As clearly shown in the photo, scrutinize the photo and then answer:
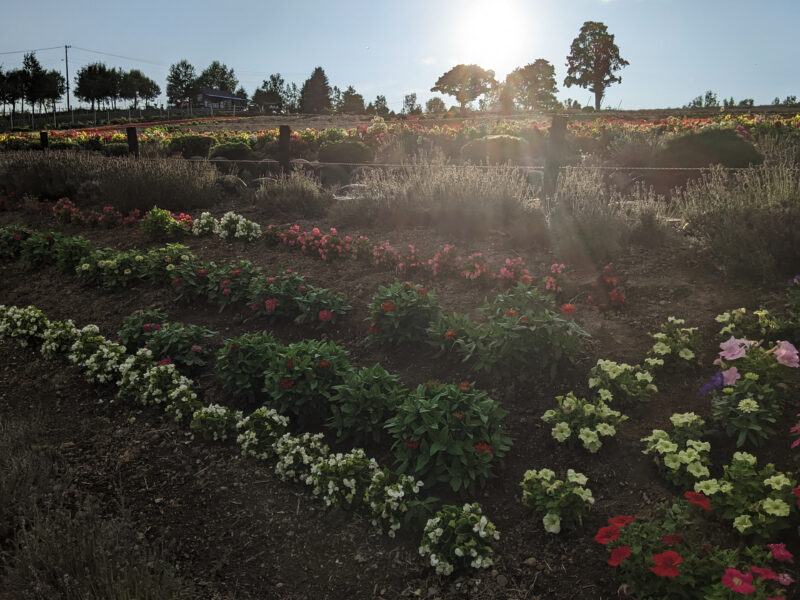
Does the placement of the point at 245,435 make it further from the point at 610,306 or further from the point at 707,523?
the point at 610,306

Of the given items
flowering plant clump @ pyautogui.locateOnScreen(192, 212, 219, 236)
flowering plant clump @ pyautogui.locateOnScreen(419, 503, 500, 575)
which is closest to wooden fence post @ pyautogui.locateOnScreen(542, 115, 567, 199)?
flowering plant clump @ pyautogui.locateOnScreen(192, 212, 219, 236)

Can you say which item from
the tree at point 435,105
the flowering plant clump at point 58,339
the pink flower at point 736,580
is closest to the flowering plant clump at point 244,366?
the flowering plant clump at point 58,339

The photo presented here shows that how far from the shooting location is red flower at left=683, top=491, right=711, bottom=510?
8.62ft

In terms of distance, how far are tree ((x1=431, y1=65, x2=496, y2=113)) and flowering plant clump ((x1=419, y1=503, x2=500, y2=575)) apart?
4779 centimetres

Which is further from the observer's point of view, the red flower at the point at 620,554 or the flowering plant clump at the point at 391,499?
the flowering plant clump at the point at 391,499

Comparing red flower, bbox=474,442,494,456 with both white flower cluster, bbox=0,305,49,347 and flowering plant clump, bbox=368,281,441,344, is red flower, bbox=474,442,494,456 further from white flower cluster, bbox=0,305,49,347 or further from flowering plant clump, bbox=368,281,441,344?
white flower cluster, bbox=0,305,49,347

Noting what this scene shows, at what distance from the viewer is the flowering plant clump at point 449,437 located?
10.5ft

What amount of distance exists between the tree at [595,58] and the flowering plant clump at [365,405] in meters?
42.7

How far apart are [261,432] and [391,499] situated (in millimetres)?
1111

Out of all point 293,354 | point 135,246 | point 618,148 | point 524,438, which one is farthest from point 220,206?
point 618,148

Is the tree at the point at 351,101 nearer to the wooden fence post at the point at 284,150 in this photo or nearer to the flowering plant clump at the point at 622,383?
the wooden fence post at the point at 284,150

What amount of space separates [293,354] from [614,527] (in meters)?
2.26

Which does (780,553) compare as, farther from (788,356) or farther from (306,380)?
(306,380)

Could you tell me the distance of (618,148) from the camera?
13367 mm
